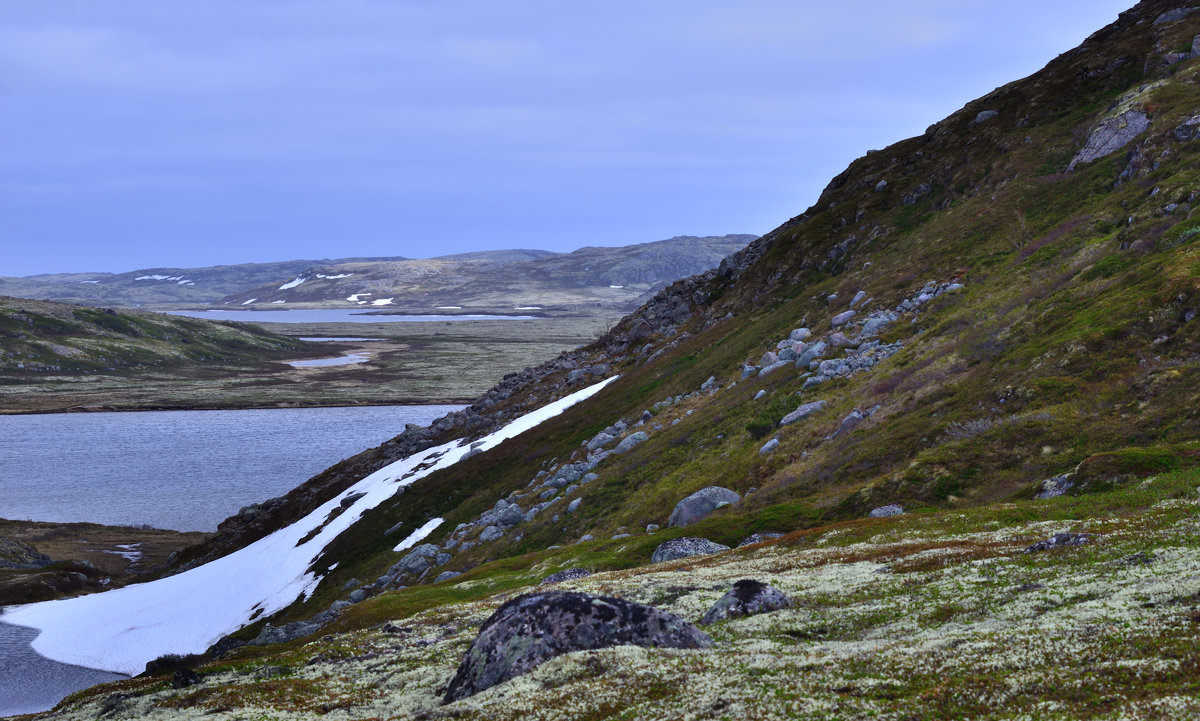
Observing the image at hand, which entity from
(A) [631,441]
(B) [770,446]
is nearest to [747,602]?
(B) [770,446]

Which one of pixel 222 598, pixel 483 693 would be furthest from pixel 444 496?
pixel 483 693

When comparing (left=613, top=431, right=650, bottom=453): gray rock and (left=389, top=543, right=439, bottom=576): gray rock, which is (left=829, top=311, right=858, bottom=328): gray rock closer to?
(left=613, top=431, right=650, bottom=453): gray rock

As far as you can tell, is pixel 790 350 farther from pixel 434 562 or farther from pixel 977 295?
pixel 434 562

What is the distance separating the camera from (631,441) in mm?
74500

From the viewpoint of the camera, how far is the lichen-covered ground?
16.4m

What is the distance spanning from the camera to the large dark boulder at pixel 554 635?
2561 centimetres

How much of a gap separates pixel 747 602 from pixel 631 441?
4514 cm

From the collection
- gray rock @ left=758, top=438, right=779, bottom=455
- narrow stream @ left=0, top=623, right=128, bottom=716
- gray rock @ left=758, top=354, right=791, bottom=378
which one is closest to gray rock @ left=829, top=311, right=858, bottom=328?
gray rock @ left=758, top=354, right=791, bottom=378

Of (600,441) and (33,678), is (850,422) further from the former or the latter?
(33,678)

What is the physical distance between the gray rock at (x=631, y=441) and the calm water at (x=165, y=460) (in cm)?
7331

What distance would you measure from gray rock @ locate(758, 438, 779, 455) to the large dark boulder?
1255 inches

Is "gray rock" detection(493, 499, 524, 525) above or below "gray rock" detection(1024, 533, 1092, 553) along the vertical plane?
below

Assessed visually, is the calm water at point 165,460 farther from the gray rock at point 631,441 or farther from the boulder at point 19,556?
the gray rock at point 631,441

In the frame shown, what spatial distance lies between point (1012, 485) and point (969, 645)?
23.4m
